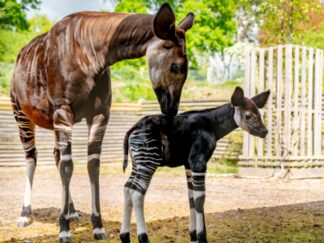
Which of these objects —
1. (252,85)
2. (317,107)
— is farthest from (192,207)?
(317,107)

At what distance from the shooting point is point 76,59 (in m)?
5.26

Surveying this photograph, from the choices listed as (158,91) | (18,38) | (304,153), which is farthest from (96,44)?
(18,38)

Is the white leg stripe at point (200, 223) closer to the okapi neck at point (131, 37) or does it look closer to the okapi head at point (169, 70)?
the okapi head at point (169, 70)

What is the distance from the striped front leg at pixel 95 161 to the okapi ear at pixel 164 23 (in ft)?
5.50

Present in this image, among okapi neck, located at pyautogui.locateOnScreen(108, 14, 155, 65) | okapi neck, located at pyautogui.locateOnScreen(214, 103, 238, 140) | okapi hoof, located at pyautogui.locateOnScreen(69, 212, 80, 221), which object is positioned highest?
okapi neck, located at pyautogui.locateOnScreen(108, 14, 155, 65)

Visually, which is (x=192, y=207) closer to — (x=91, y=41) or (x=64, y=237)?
(x=64, y=237)

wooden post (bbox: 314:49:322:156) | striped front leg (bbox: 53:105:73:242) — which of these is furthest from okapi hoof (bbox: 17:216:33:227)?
wooden post (bbox: 314:49:322:156)

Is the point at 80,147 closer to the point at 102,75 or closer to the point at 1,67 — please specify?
the point at 1,67

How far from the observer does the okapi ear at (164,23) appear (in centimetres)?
400

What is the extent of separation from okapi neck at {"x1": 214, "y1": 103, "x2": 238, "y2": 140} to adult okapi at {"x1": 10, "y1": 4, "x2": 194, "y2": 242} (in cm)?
38

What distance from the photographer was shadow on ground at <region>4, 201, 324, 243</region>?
19.0 ft

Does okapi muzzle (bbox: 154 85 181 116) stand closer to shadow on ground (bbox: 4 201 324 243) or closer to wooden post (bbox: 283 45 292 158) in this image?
shadow on ground (bbox: 4 201 324 243)

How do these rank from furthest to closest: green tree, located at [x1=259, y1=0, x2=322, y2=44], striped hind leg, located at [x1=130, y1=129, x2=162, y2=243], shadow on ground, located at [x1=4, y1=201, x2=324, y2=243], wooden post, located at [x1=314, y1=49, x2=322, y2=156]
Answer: green tree, located at [x1=259, y1=0, x2=322, y2=44]
wooden post, located at [x1=314, y1=49, x2=322, y2=156]
shadow on ground, located at [x1=4, y1=201, x2=324, y2=243]
striped hind leg, located at [x1=130, y1=129, x2=162, y2=243]

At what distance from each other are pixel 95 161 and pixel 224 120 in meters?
1.82
